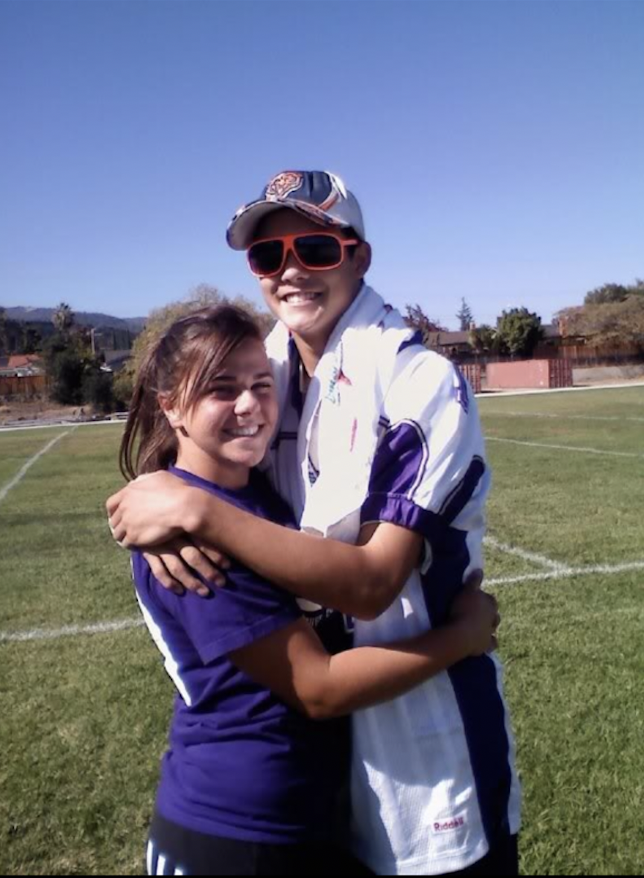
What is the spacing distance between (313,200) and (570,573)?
5446 mm

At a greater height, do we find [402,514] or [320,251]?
[320,251]

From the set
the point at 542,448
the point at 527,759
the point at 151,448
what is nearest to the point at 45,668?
the point at 527,759

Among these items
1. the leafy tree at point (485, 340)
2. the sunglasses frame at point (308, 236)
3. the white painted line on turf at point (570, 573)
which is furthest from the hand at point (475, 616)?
the leafy tree at point (485, 340)

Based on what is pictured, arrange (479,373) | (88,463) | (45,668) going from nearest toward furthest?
(45,668), (88,463), (479,373)

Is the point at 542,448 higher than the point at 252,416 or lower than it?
lower

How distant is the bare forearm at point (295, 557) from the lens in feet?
4.70

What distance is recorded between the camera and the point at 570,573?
6602mm

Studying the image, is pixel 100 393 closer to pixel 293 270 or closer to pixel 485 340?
pixel 485 340

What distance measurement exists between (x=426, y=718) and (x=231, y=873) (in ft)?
1.37

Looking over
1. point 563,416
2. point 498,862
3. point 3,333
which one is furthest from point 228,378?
point 3,333

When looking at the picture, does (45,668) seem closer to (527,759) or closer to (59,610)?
(59,610)

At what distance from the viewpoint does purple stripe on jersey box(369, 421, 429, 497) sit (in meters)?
1.50

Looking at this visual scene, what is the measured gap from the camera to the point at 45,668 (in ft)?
17.0

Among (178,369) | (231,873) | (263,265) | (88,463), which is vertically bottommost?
(88,463)
